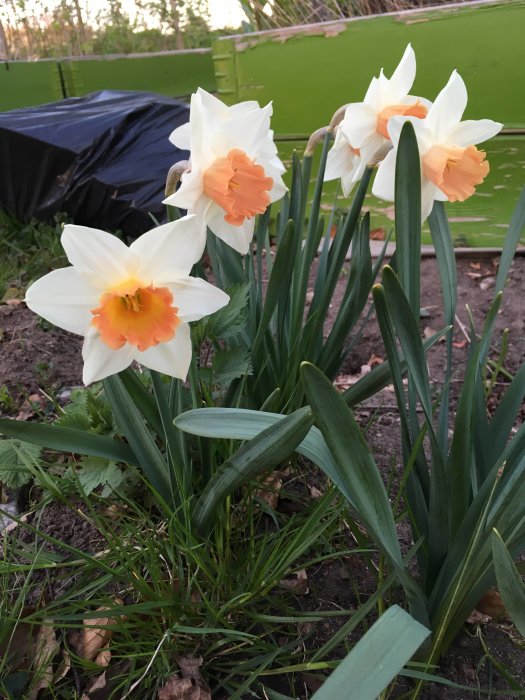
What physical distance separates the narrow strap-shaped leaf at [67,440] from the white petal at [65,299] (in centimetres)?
17

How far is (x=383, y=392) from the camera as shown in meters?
1.67

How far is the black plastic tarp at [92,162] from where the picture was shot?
266 cm

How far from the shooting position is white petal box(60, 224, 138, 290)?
2.17ft

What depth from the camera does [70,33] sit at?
518 cm

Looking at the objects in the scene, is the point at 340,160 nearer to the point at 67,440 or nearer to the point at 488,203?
the point at 67,440

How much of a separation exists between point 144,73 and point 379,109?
4.44 m

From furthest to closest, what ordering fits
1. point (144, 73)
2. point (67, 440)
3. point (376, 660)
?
point (144, 73) → point (67, 440) → point (376, 660)

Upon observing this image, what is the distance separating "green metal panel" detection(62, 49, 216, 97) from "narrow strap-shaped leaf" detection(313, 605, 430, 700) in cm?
469

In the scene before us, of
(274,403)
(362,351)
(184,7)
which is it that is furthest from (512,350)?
(184,7)

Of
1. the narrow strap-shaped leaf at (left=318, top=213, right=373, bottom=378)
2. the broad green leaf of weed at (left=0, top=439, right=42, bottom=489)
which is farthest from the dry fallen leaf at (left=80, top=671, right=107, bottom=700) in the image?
the narrow strap-shaped leaf at (left=318, top=213, right=373, bottom=378)

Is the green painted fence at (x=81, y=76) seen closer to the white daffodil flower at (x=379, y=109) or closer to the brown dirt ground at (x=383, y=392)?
the brown dirt ground at (x=383, y=392)

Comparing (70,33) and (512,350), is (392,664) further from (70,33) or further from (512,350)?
(70,33)

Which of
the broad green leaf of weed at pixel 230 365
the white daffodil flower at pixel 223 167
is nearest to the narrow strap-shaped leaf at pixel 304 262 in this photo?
the broad green leaf of weed at pixel 230 365

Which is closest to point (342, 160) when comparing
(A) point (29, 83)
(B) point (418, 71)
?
(B) point (418, 71)
